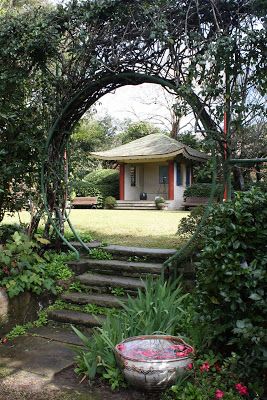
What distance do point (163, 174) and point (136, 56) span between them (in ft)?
60.7

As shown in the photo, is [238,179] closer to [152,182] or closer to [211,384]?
[211,384]

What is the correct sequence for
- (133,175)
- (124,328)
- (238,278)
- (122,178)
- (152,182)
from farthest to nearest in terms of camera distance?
(152,182) → (133,175) → (122,178) → (124,328) → (238,278)

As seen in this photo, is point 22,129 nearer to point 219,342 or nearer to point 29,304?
point 29,304

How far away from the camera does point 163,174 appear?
2328 cm

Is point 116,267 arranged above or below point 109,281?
above

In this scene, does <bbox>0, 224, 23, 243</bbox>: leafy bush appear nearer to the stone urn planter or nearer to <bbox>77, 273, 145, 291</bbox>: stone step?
<bbox>77, 273, 145, 291</bbox>: stone step

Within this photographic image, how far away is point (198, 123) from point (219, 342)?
2496mm

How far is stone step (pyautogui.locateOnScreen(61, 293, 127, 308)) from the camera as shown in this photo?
4.36 metres

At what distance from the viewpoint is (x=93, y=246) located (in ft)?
19.0

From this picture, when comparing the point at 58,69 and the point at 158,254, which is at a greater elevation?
the point at 58,69

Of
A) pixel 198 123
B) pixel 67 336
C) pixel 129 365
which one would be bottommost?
pixel 67 336

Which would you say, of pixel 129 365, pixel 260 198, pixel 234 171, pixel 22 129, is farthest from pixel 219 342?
pixel 22 129

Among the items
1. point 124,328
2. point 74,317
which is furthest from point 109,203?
point 124,328

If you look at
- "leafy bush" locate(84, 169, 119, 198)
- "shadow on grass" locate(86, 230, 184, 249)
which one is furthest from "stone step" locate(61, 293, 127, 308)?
"leafy bush" locate(84, 169, 119, 198)
